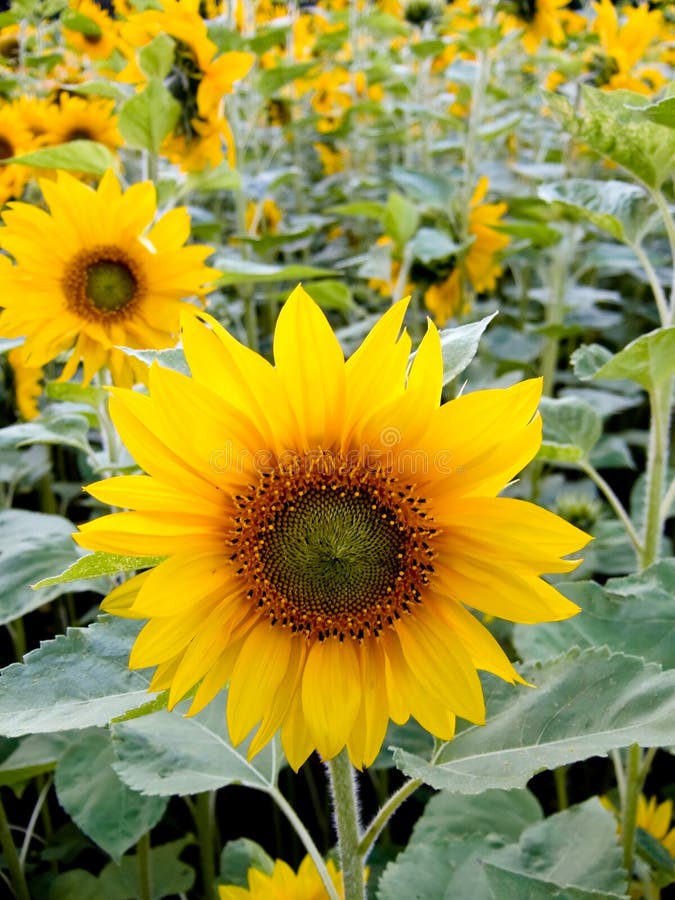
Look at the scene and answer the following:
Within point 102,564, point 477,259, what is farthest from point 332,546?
point 477,259

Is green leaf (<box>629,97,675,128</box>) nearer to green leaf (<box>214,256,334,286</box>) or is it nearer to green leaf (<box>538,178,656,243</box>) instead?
green leaf (<box>538,178,656,243</box>)

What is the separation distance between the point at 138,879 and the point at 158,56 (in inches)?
54.5

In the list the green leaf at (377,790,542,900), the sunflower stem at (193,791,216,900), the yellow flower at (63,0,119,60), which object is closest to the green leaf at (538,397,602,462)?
the green leaf at (377,790,542,900)

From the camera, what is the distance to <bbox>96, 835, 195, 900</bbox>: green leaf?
1.36 metres

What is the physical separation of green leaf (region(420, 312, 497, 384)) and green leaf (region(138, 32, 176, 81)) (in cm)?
103

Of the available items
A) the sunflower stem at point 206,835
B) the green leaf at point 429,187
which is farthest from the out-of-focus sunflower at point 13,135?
the sunflower stem at point 206,835

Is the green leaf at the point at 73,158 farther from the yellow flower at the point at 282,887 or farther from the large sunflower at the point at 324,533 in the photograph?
the yellow flower at the point at 282,887

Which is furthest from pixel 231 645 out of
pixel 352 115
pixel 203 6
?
pixel 352 115

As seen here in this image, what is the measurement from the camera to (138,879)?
4.47ft

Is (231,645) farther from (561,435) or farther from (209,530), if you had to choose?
(561,435)

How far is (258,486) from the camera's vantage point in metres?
0.79

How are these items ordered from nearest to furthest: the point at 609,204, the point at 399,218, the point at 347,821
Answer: the point at 347,821 → the point at 609,204 → the point at 399,218

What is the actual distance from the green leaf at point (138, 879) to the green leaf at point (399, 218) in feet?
4.55

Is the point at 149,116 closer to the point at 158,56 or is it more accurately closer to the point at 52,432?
the point at 158,56
